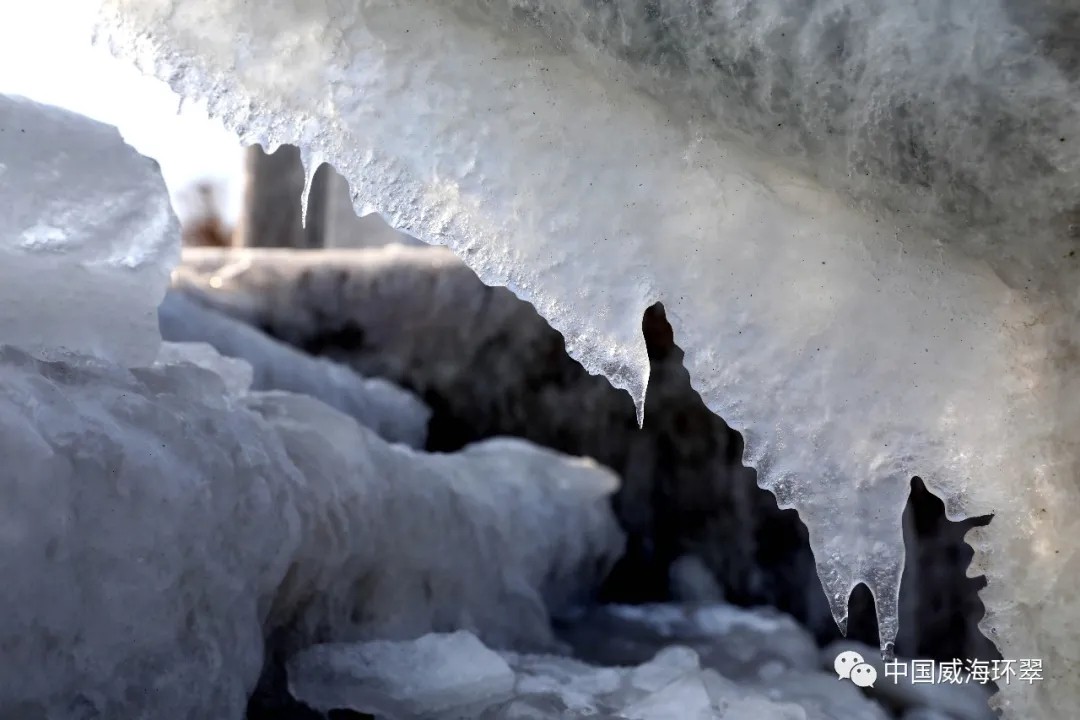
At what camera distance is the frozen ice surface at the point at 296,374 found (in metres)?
1.99

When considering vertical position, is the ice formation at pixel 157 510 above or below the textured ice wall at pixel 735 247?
below

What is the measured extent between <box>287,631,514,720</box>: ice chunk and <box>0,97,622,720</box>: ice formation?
0.06 meters

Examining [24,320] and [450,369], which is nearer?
[24,320]

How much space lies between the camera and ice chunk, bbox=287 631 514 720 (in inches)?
39.3

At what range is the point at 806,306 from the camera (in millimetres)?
788

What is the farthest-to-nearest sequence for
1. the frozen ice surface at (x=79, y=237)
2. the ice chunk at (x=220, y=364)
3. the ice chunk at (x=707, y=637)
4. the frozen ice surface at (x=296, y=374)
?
1. the frozen ice surface at (x=296, y=374)
2. the ice chunk at (x=707, y=637)
3. the ice chunk at (x=220, y=364)
4. the frozen ice surface at (x=79, y=237)

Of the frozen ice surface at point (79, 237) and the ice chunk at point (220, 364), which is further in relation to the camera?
the ice chunk at point (220, 364)

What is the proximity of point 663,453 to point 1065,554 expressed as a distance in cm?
135

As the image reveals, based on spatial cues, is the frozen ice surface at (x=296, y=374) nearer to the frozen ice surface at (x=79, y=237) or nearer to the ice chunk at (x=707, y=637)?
the ice chunk at (x=707, y=637)

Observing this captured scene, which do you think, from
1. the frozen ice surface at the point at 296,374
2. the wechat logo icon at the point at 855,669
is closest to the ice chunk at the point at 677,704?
the wechat logo icon at the point at 855,669

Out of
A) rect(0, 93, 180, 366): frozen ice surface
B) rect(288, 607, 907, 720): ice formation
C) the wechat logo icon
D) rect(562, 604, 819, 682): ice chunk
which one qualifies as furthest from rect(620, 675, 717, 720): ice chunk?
rect(0, 93, 180, 366): frozen ice surface

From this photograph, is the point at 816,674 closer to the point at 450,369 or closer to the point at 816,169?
the point at 816,169

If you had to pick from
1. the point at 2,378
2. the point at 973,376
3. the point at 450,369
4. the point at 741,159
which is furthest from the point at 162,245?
the point at 450,369

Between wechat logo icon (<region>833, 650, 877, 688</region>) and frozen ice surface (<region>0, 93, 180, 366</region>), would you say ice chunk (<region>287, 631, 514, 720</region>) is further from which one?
wechat logo icon (<region>833, 650, 877, 688</region>)
